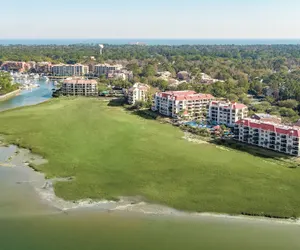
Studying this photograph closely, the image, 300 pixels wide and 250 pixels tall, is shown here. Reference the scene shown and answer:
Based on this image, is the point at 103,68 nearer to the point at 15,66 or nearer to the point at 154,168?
the point at 15,66

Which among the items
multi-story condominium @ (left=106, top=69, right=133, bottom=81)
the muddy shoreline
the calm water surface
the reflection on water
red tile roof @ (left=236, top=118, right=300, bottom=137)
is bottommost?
the calm water surface

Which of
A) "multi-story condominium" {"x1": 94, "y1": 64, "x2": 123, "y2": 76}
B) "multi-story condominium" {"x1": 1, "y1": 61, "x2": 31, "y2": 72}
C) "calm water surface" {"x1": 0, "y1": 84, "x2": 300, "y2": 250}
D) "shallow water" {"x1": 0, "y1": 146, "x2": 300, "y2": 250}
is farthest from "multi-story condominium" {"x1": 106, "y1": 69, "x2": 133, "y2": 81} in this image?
"calm water surface" {"x1": 0, "y1": 84, "x2": 300, "y2": 250}

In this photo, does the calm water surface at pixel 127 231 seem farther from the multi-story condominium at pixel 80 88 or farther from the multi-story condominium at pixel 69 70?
the multi-story condominium at pixel 69 70

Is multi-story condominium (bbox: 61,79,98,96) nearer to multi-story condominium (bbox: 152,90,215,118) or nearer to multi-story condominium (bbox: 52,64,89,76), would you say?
multi-story condominium (bbox: 152,90,215,118)

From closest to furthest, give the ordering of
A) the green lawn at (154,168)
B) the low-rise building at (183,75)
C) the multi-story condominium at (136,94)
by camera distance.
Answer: the green lawn at (154,168) → the multi-story condominium at (136,94) → the low-rise building at (183,75)

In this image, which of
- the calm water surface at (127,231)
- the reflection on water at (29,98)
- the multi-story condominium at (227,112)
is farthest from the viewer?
the reflection on water at (29,98)

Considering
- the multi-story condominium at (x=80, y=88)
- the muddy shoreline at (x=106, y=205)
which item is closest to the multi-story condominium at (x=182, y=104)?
the multi-story condominium at (x=80, y=88)
